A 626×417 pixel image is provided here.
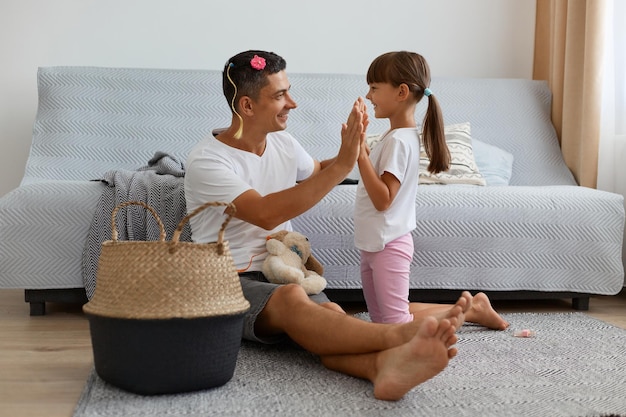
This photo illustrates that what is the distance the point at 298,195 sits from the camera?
1836 mm

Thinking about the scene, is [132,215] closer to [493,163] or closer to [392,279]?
[392,279]

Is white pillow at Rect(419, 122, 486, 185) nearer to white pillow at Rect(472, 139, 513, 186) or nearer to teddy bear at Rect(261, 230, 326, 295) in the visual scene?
white pillow at Rect(472, 139, 513, 186)

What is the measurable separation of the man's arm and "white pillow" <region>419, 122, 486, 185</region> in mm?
1007

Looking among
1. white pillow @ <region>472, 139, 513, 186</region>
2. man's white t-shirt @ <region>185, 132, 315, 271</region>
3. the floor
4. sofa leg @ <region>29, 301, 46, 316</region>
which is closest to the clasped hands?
man's white t-shirt @ <region>185, 132, 315, 271</region>

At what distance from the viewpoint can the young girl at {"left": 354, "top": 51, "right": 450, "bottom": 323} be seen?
77.2 inches

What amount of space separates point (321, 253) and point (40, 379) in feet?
3.32

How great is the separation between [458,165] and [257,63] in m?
1.15

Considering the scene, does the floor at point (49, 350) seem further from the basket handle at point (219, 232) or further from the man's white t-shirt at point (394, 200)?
the man's white t-shirt at point (394, 200)

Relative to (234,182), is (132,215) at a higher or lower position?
lower

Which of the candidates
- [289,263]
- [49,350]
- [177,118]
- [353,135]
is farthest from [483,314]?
[177,118]

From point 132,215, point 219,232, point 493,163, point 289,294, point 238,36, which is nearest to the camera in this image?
point 219,232

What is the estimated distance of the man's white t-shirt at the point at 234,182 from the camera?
1.89m

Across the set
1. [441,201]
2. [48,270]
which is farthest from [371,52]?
[48,270]

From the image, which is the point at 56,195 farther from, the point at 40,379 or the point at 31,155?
the point at 40,379
